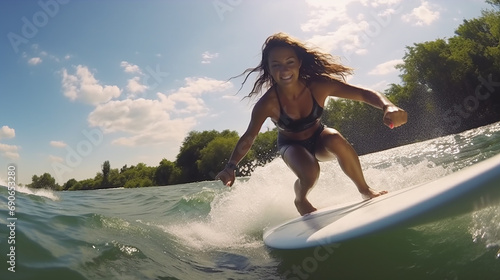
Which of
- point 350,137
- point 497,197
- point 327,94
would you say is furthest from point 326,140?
point 350,137

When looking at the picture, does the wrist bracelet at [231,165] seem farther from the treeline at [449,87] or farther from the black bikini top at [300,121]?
the treeline at [449,87]

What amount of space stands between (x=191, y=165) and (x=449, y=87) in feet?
108

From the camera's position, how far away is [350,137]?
127 feet

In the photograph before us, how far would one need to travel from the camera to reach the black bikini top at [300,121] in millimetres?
3537

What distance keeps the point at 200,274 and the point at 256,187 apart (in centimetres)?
326

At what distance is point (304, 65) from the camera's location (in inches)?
140

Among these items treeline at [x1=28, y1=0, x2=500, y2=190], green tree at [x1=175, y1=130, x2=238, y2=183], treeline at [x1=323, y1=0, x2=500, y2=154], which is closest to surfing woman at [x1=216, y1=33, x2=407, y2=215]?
treeline at [x1=28, y1=0, x2=500, y2=190]

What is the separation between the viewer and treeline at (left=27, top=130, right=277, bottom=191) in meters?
36.7

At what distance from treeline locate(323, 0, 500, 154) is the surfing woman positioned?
26536mm

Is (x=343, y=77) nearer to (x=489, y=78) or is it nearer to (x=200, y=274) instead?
(x=200, y=274)

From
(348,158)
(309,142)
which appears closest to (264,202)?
(309,142)

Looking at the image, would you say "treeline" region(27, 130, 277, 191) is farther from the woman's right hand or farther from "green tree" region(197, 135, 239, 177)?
the woman's right hand

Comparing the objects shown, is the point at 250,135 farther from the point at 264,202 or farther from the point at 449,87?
the point at 449,87

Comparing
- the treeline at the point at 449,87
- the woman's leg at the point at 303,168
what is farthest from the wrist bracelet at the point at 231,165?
the treeline at the point at 449,87
